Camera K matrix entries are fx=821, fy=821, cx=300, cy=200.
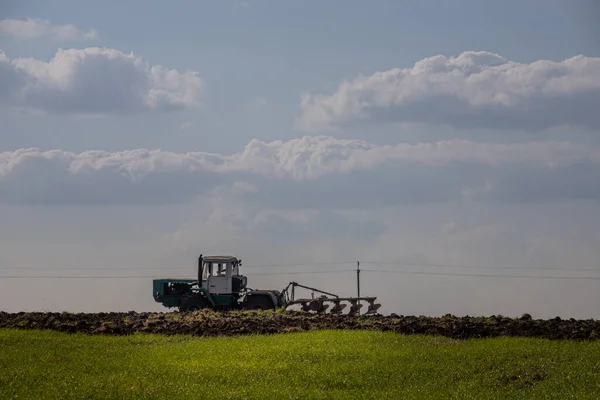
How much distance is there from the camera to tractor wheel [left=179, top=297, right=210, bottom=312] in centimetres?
4094

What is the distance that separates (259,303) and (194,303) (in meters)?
3.25

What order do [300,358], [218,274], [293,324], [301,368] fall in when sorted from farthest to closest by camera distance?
[218,274], [293,324], [300,358], [301,368]

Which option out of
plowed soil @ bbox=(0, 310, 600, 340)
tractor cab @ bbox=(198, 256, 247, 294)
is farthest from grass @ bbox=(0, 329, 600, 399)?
Answer: tractor cab @ bbox=(198, 256, 247, 294)

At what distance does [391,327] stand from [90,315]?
48.9ft

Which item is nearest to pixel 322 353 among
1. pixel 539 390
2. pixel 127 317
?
pixel 539 390

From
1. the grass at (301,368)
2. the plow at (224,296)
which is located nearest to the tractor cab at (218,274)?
the plow at (224,296)

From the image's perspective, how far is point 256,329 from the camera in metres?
30.1

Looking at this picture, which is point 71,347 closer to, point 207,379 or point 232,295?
point 207,379

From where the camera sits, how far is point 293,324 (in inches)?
1237

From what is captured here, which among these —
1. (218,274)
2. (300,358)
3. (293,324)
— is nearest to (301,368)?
(300,358)

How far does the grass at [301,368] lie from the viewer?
17828 millimetres

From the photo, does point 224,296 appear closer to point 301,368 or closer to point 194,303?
point 194,303

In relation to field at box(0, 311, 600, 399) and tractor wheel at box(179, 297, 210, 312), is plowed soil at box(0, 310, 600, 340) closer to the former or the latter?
field at box(0, 311, 600, 399)

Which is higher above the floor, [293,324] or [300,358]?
[293,324]
